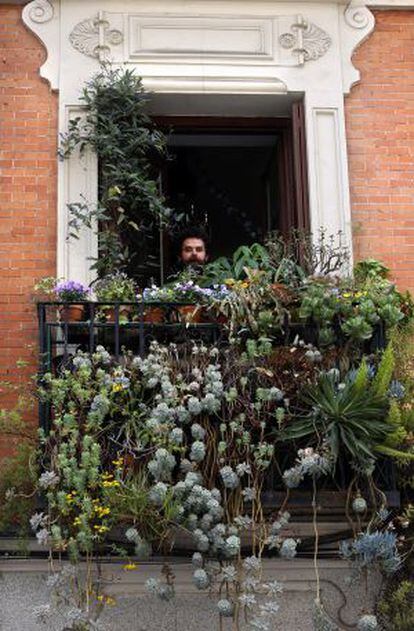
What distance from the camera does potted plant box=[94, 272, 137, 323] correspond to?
7081mm

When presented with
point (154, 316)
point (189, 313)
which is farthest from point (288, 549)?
point (154, 316)

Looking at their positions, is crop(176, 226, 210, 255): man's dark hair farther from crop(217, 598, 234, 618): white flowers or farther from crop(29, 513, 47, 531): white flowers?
crop(217, 598, 234, 618): white flowers

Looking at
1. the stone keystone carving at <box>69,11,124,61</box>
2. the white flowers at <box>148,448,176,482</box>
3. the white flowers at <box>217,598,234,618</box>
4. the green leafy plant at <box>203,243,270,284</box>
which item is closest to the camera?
the white flowers at <box>217,598,234,618</box>

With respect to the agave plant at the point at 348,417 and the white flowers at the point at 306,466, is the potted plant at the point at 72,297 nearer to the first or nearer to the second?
the agave plant at the point at 348,417

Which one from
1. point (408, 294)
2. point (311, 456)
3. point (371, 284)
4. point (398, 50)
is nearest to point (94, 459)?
point (311, 456)

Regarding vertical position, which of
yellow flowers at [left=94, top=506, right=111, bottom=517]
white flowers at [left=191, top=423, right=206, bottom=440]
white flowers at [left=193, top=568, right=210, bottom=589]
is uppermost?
white flowers at [left=191, top=423, right=206, bottom=440]

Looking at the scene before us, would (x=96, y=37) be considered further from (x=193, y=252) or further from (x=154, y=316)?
(x=154, y=316)

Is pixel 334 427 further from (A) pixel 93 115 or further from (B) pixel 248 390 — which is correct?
(A) pixel 93 115

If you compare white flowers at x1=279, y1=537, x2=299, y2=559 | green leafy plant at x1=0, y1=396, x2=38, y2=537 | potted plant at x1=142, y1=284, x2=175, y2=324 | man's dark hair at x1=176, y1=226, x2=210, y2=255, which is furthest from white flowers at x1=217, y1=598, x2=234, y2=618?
man's dark hair at x1=176, y1=226, x2=210, y2=255

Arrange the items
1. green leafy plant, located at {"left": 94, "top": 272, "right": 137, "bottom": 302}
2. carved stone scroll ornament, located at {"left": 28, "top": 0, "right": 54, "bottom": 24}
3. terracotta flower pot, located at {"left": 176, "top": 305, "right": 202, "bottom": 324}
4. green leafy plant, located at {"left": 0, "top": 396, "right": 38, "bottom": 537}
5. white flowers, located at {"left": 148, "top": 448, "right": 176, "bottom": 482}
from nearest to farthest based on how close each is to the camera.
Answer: white flowers, located at {"left": 148, "top": 448, "right": 176, "bottom": 482}
green leafy plant, located at {"left": 0, "top": 396, "right": 38, "bottom": 537}
terracotta flower pot, located at {"left": 176, "top": 305, "right": 202, "bottom": 324}
green leafy plant, located at {"left": 94, "top": 272, "right": 137, "bottom": 302}
carved stone scroll ornament, located at {"left": 28, "top": 0, "right": 54, "bottom": 24}

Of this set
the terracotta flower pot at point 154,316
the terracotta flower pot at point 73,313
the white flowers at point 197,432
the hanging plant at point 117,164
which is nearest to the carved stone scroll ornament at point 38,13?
the hanging plant at point 117,164

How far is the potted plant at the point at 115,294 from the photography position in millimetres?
7081

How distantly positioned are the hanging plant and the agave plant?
2128 millimetres

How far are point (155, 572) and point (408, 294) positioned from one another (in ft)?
8.89
